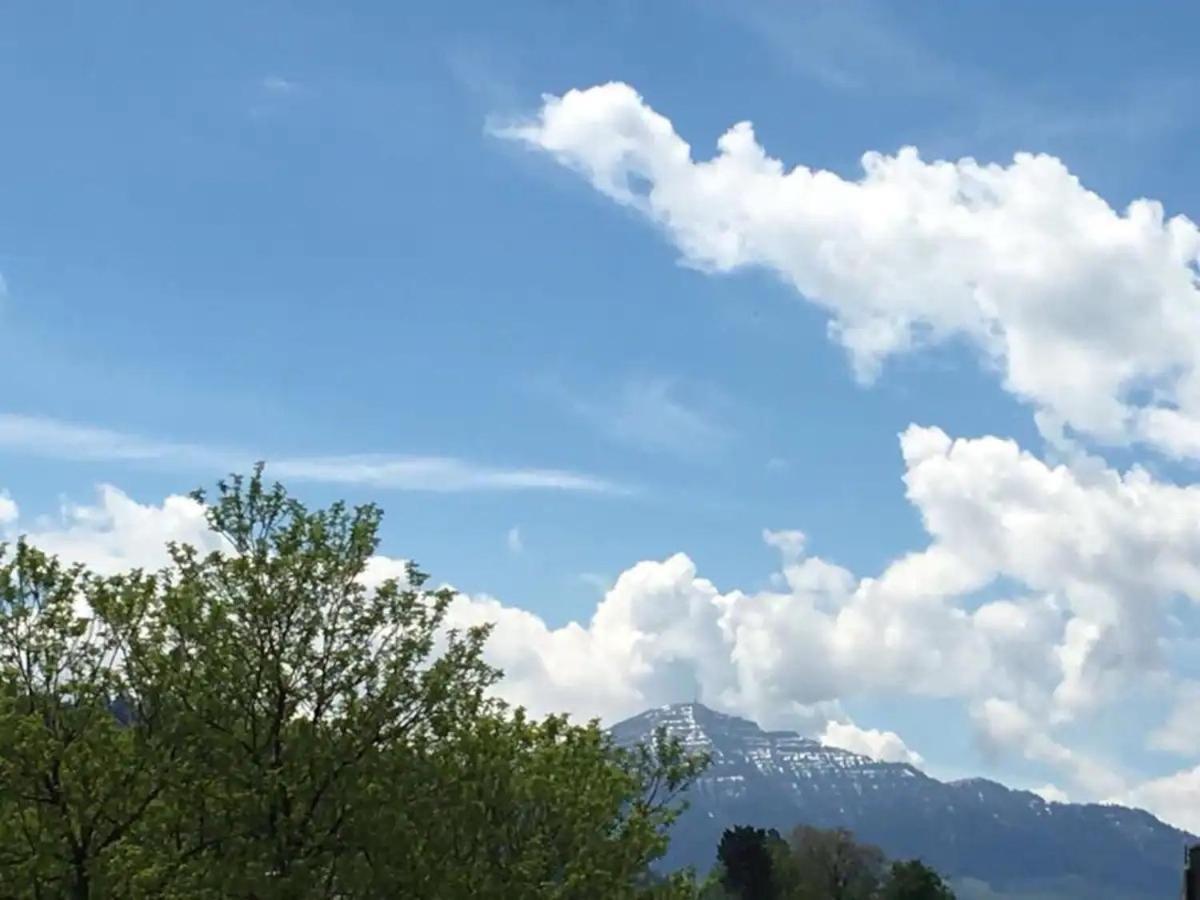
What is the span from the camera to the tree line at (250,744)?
36.6 metres

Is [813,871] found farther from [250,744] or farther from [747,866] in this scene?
[250,744]

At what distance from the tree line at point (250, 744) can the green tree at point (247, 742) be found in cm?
5

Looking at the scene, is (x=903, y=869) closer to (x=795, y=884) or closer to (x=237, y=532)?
(x=795, y=884)

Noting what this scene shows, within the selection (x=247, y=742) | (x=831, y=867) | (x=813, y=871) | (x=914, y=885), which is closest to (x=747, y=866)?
(x=813, y=871)

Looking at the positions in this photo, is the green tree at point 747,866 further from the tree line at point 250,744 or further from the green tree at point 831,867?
the tree line at point 250,744

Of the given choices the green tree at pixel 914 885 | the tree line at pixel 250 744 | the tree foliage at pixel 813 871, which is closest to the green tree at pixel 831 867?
the tree foliage at pixel 813 871

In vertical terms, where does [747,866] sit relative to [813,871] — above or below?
below

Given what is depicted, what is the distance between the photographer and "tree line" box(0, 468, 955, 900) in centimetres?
3656

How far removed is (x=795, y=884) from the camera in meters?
151

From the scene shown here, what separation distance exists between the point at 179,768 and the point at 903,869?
383 feet

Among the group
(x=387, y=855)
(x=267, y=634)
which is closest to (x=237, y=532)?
(x=267, y=634)

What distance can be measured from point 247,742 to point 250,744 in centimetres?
9

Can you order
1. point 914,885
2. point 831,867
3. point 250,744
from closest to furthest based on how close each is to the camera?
point 250,744, point 914,885, point 831,867

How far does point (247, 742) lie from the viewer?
37375 millimetres
